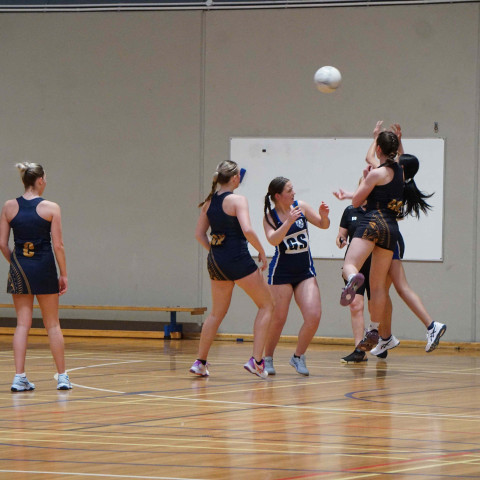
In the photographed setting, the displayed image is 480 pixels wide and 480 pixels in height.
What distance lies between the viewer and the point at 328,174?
13.5 meters

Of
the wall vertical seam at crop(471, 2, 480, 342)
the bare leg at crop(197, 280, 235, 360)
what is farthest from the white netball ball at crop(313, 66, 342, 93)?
the bare leg at crop(197, 280, 235, 360)

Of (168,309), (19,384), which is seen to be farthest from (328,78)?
(19,384)

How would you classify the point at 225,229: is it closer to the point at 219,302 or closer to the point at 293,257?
the point at 219,302

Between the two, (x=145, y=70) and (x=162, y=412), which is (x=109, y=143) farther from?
(x=162, y=412)

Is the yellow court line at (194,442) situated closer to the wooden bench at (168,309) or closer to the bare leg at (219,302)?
the bare leg at (219,302)

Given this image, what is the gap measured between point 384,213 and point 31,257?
10.3 ft

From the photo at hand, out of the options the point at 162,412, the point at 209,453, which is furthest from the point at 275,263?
the point at 209,453

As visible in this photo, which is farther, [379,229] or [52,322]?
[379,229]

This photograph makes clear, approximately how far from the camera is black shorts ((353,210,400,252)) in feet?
28.3

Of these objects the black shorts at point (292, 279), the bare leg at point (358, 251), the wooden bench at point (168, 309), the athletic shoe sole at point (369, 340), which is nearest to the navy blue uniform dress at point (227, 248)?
the black shorts at point (292, 279)

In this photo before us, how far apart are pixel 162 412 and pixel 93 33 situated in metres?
9.01

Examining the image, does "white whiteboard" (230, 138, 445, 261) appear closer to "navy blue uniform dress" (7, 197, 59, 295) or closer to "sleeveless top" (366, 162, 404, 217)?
"sleeveless top" (366, 162, 404, 217)

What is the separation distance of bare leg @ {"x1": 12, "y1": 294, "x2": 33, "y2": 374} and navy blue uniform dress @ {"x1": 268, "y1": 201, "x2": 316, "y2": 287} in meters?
2.26

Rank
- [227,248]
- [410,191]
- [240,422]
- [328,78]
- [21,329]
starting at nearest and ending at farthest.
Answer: [240,422]
[21,329]
[227,248]
[410,191]
[328,78]
